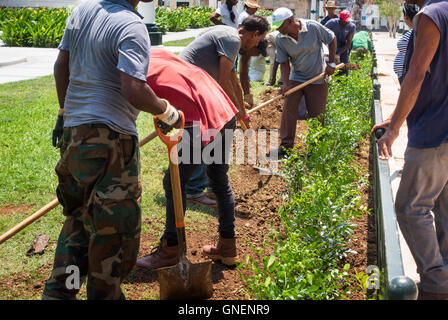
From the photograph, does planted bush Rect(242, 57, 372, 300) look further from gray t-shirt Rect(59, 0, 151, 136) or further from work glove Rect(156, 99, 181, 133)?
gray t-shirt Rect(59, 0, 151, 136)

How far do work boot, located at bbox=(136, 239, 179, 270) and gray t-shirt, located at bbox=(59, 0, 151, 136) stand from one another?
46.2 inches

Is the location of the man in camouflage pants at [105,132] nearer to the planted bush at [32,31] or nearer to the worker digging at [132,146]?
the worker digging at [132,146]

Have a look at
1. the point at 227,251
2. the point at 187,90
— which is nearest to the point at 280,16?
the point at 187,90

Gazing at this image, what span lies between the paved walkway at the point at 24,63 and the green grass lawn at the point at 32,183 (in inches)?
113

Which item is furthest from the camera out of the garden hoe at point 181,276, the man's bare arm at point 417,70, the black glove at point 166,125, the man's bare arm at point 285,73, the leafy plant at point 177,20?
the leafy plant at point 177,20

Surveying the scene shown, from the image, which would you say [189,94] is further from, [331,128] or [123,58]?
[331,128]

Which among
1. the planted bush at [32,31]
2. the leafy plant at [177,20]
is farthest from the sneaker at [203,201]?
the leafy plant at [177,20]

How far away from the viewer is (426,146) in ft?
9.49

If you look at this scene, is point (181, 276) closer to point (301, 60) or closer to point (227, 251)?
point (227, 251)

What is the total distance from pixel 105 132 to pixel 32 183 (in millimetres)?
2812

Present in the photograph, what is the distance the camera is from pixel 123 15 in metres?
2.43

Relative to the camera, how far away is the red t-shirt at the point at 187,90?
3.20 metres

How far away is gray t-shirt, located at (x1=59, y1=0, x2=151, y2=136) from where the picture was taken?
2.37 metres
